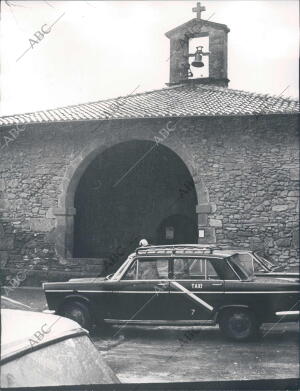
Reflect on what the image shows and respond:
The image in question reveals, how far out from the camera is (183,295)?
593cm

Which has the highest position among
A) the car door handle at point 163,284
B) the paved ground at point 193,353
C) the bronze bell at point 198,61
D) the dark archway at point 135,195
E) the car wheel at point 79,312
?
the bronze bell at point 198,61

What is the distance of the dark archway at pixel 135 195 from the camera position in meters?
13.2

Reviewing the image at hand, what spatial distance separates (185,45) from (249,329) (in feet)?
27.0

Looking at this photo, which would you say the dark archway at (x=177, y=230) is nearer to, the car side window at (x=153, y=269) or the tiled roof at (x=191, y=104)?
the tiled roof at (x=191, y=104)

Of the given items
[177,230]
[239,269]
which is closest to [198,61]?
[177,230]

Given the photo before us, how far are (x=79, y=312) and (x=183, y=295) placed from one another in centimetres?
128

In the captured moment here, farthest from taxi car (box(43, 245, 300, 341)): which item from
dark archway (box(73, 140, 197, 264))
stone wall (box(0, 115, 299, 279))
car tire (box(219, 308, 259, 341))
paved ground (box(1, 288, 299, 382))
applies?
dark archway (box(73, 140, 197, 264))

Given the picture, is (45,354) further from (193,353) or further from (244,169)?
(244,169)

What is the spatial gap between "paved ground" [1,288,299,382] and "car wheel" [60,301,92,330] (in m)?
0.22

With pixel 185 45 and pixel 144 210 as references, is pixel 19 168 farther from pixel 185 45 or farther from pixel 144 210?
pixel 144 210

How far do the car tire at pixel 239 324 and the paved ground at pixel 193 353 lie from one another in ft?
0.44

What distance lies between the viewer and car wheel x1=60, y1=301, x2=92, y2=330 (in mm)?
5445

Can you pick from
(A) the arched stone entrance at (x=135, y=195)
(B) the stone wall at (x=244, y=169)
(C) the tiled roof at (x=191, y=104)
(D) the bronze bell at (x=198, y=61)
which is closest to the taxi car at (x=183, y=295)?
(C) the tiled roof at (x=191, y=104)

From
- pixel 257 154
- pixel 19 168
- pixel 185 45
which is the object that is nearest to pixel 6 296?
pixel 19 168
